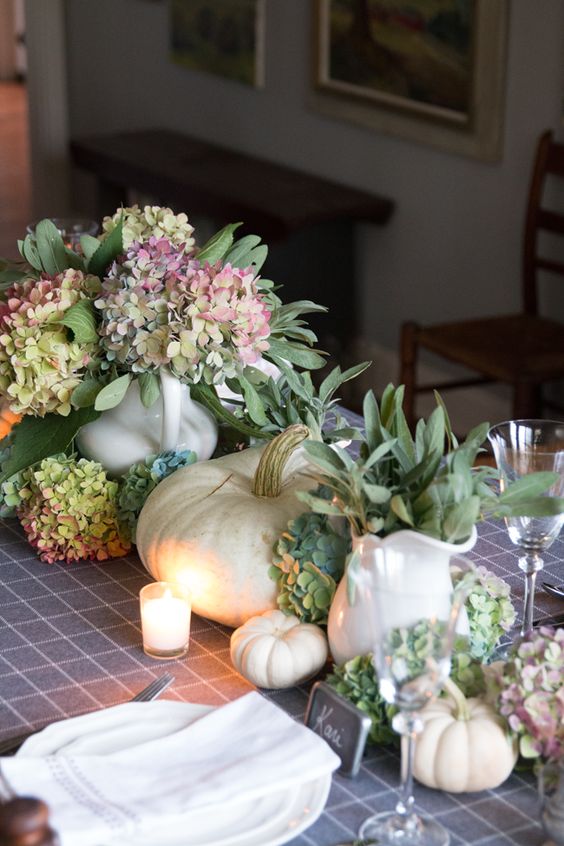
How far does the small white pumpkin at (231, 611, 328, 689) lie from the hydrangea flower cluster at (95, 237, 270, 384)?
0.32m

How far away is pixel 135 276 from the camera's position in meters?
1.33

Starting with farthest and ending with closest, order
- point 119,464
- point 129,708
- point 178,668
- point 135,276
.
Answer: point 119,464
point 135,276
point 178,668
point 129,708

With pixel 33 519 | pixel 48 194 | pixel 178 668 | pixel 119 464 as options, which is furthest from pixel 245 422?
pixel 48 194

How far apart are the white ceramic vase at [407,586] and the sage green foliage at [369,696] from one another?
0.02 m

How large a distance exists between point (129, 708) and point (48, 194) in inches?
178

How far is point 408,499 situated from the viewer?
1088 millimetres

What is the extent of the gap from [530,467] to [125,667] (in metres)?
0.42

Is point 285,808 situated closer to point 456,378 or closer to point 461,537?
point 461,537

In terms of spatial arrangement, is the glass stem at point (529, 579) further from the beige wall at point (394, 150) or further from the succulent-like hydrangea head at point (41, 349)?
the beige wall at point (394, 150)

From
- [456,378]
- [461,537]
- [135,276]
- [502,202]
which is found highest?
[135,276]

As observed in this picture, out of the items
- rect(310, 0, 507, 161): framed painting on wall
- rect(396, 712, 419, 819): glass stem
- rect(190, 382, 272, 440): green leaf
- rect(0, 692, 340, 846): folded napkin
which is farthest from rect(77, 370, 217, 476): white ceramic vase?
rect(310, 0, 507, 161): framed painting on wall

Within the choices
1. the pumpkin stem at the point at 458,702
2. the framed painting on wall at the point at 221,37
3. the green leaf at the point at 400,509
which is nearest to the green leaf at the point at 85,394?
the green leaf at the point at 400,509

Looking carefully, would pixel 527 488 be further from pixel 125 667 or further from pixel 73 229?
pixel 73 229

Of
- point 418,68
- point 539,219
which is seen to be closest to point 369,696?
point 539,219
